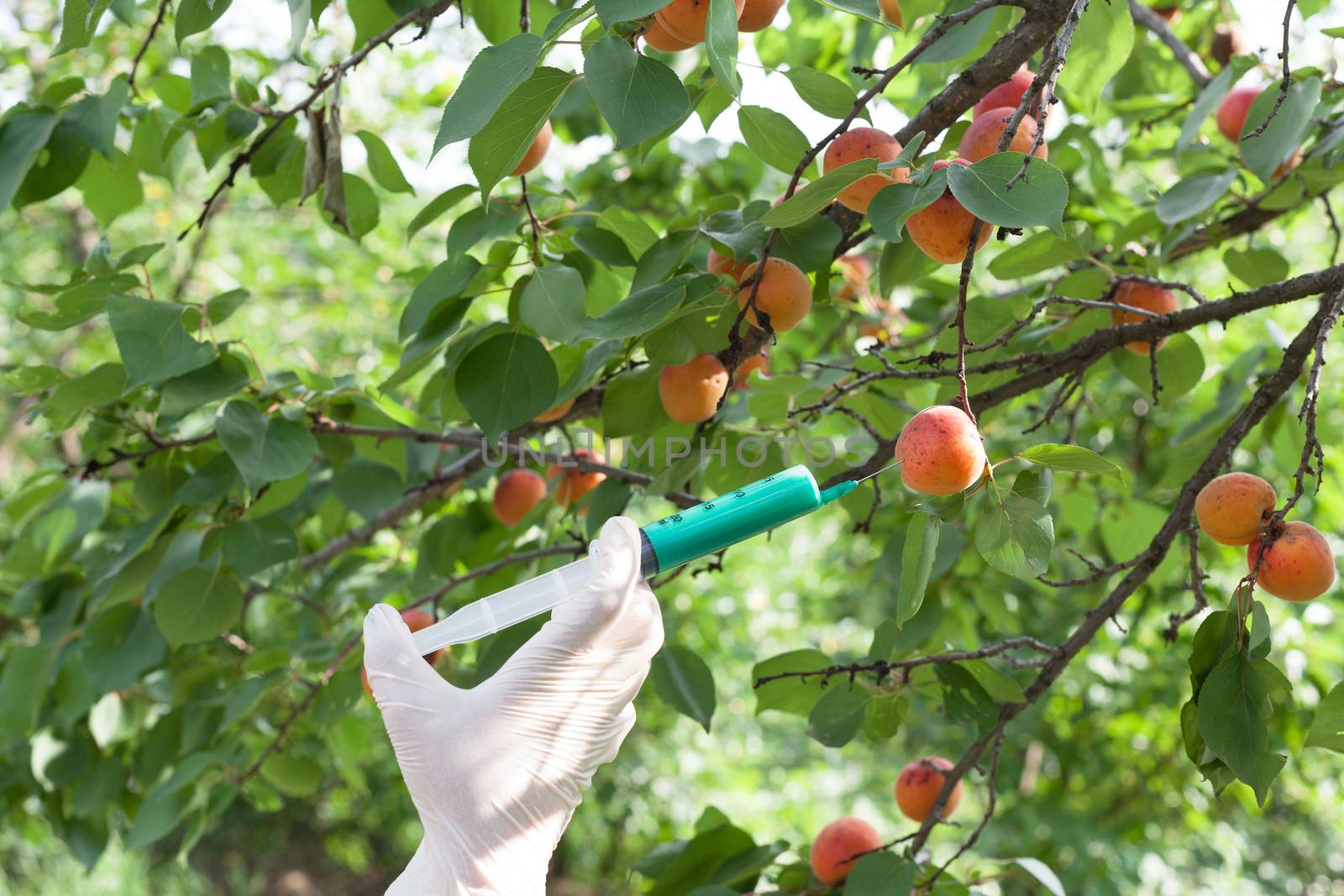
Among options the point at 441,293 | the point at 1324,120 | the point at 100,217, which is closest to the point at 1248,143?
the point at 1324,120

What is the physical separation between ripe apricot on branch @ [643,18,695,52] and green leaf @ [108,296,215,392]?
1.77ft

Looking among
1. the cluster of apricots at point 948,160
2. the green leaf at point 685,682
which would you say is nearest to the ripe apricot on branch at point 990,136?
the cluster of apricots at point 948,160

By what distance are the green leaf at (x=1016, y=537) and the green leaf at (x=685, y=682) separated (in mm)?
487

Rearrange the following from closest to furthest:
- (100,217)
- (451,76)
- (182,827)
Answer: (100,217) < (451,76) < (182,827)

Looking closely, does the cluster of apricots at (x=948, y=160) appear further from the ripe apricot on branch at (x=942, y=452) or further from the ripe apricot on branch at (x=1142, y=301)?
the ripe apricot on branch at (x=1142, y=301)

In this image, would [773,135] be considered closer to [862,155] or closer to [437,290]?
[862,155]

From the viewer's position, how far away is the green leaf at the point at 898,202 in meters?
0.68

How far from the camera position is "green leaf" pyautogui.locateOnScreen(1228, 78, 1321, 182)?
1.07 metres

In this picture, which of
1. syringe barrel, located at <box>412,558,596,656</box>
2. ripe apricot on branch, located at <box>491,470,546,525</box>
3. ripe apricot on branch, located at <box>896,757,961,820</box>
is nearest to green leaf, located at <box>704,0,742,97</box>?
syringe barrel, located at <box>412,558,596,656</box>

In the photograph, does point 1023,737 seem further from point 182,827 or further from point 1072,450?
point 182,827

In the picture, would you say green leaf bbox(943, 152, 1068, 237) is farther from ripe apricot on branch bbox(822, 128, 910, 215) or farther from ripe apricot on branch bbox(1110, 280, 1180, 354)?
ripe apricot on branch bbox(1110, 280, 1180, 354)

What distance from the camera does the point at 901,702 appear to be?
1.09 m

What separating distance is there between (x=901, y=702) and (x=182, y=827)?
4.75 metres

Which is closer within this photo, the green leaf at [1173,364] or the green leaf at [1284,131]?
the green leaf at [1284,131]
